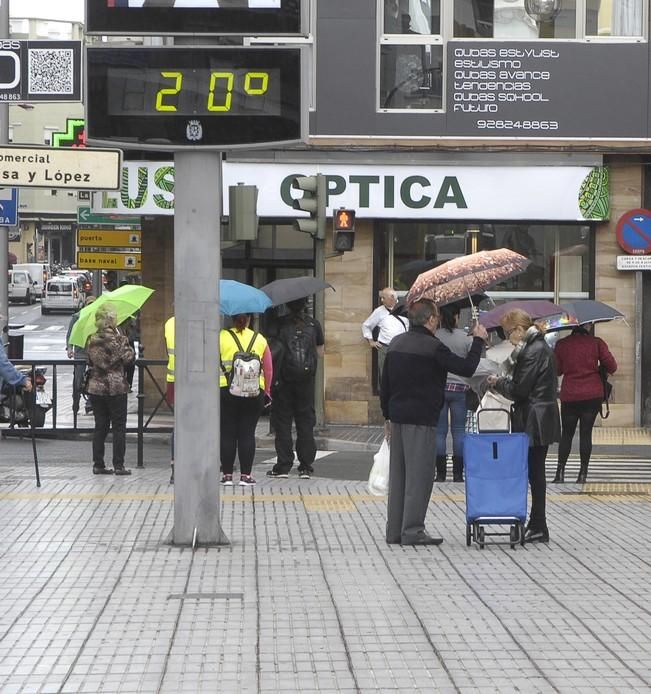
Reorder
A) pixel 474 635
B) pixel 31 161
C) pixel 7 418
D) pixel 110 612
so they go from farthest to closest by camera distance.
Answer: pixel 7 418 < pixel 31 161 < pixel 110 612 < pixel 474 635

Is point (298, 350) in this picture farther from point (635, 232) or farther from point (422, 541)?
point (635, 232)

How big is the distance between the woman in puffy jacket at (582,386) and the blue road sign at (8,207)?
291 inches

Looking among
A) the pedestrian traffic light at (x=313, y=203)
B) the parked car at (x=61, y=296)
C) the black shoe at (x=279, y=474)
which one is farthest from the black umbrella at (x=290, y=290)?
the parked car at (x=61, y=296)

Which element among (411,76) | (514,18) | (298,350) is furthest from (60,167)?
(514,18)

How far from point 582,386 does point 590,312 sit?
2.58 feet

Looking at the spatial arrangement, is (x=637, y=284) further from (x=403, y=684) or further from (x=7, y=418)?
(x=403, y=684)

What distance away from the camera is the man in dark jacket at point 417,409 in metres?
10.2

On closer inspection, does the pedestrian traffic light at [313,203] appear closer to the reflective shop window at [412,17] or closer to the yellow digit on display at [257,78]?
the reflective shop window at [412,17]

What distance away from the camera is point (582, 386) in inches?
580

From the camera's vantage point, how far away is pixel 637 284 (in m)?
20.6

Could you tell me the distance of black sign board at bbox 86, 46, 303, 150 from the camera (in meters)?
9.41

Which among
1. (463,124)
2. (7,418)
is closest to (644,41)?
(463,124)

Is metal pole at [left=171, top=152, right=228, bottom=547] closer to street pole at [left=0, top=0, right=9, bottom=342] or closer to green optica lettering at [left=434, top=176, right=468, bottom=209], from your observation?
street pole at [left=0, top=0, right=9, bottom=342]

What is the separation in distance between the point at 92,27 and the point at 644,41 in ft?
41.5
